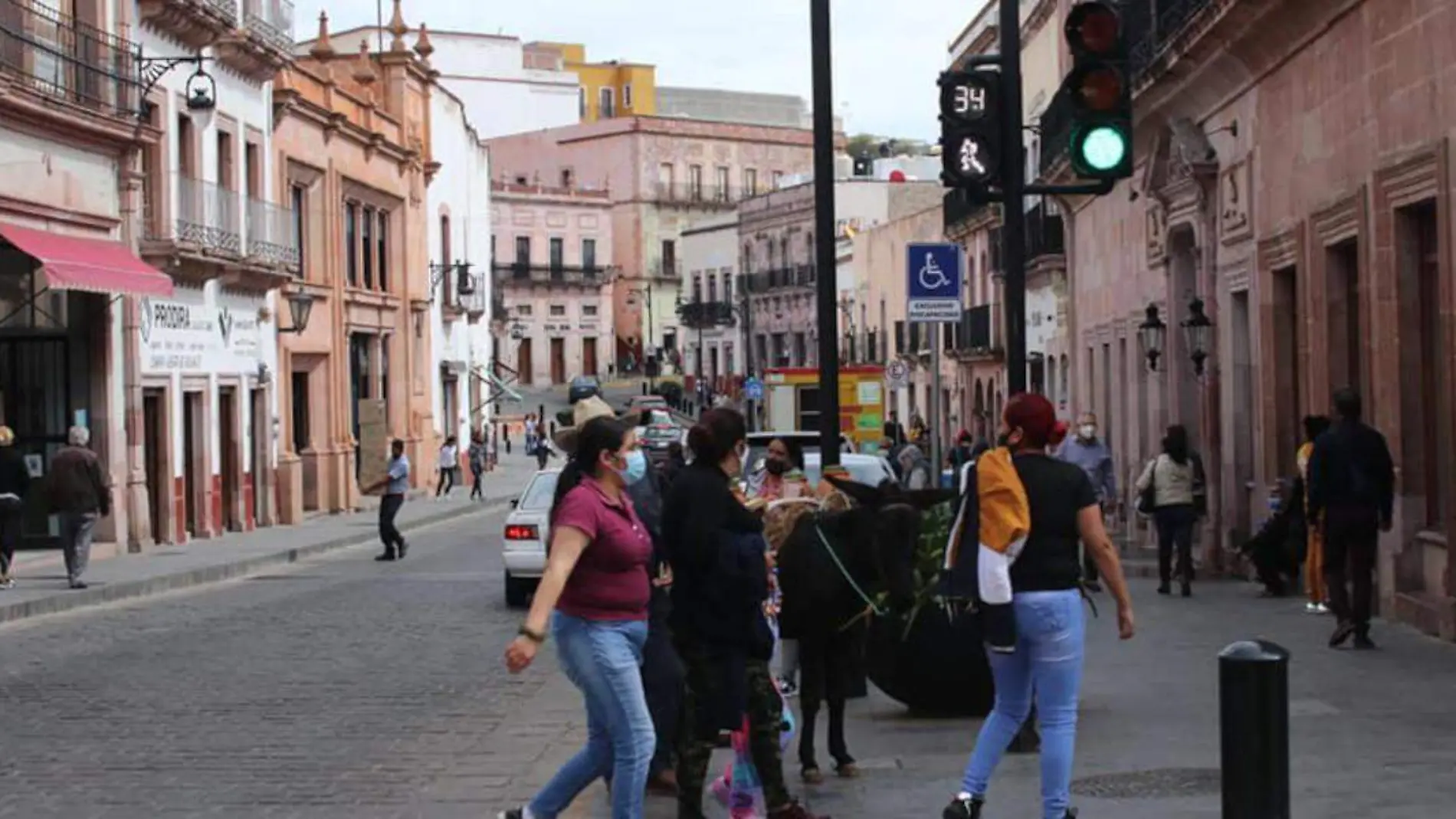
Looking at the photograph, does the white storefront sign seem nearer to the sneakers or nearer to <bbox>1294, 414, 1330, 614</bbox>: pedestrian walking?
<bbox>1294, 414, 1330, 614</bbox>: pedestrian walking

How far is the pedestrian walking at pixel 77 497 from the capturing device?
25.8 m

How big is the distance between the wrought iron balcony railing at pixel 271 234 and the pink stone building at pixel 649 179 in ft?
220

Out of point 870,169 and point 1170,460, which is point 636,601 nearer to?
point 1170,460

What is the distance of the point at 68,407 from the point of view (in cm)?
3341

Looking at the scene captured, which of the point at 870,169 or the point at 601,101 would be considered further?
the point at 601,101

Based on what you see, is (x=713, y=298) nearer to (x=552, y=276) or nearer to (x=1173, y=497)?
(x=552, y=276)

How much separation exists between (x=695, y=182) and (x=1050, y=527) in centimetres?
10605

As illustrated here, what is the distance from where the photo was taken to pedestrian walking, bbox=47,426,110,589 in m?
25.8

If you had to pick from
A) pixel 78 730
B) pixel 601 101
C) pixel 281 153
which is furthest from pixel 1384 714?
pixel 601 101

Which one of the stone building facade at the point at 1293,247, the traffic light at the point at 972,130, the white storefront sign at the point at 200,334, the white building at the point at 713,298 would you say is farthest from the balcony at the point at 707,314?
the traffic light at the point at 972,130

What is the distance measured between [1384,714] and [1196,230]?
1384 cm

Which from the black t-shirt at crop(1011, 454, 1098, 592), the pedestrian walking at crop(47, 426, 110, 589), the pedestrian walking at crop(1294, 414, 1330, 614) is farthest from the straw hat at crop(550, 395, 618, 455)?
the pedestrian walking at crop(47, 426, 110, 589)

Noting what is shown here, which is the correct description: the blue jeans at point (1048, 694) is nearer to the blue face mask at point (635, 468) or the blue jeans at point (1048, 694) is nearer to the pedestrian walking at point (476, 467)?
the blue face mask at point (635, 468)

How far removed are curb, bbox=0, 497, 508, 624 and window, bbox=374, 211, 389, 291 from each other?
1628 centimetres
